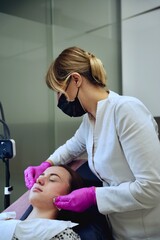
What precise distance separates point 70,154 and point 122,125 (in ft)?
2.02

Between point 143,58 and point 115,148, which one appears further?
point 143,58

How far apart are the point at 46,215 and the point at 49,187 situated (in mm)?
128

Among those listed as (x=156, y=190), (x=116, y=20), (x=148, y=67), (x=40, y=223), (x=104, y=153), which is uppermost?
(x=116, y=20)

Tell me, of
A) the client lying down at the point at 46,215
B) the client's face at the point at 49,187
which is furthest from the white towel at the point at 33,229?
the client's face at the point at 49,187

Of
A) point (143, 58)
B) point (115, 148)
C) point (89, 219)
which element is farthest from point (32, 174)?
point (143, 58)

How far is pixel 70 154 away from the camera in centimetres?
160

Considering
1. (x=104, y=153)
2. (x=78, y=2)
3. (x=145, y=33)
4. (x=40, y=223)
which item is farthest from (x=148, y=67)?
(x=40, y=223)

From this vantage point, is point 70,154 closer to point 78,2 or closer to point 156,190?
point 156,190

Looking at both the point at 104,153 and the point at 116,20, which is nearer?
the point at 104,153

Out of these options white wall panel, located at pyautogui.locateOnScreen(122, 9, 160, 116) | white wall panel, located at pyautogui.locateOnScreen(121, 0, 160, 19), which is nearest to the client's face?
white wall panel, located at pyautogui.locateOnScreen(122, 9, 160, 116)

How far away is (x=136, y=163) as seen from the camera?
3.33ft

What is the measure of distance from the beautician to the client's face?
77 millimetres

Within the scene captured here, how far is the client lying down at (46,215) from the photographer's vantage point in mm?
1076

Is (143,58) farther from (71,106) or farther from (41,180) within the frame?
(41,180)
